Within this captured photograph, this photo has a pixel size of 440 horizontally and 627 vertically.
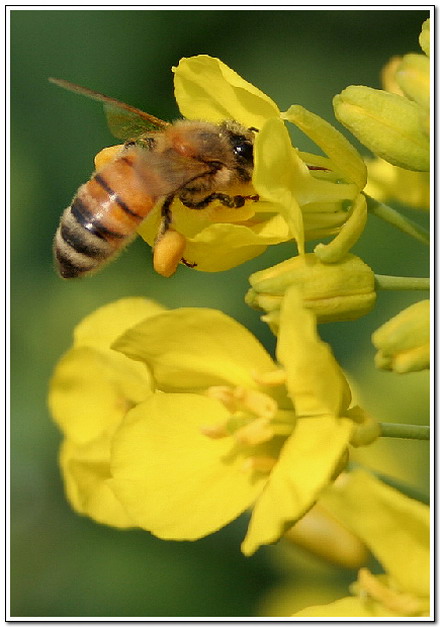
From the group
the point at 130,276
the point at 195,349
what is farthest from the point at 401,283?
the point at 130,276

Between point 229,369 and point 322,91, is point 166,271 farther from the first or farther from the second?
point 322,91

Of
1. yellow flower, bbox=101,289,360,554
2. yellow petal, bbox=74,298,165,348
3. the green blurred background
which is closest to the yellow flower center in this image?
yellow flower, bbox=101,289,360,554

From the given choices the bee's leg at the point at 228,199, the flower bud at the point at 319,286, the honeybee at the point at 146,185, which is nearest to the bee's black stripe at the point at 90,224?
the honeybee at the point at 146,185

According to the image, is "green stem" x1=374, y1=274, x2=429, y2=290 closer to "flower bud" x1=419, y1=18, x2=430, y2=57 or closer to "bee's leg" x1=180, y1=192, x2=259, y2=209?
"bee's leg" x1=180, y1=192, x2=259, y2=209

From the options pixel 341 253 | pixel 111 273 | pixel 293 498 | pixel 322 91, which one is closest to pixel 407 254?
pixel 322 91

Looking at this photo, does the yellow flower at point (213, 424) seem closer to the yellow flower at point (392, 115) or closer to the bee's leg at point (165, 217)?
the bee's leg at point (165, 217)

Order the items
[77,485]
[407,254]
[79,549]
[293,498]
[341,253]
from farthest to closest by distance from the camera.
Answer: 1. [407,254]
2. [79,549]
3. [77,485]
4. [341,253]
5. [293,498]
